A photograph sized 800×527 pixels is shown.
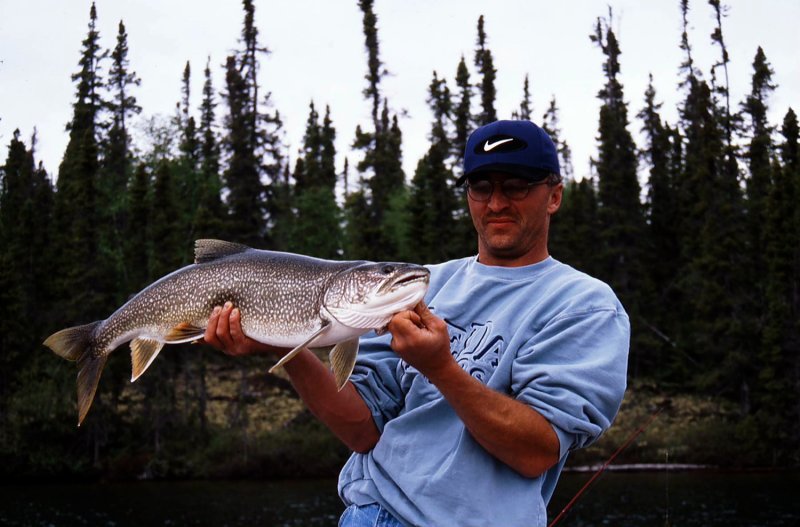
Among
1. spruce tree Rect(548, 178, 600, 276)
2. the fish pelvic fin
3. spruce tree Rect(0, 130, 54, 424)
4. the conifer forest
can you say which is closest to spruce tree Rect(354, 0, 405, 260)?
the conifer forest

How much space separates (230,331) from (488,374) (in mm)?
1231

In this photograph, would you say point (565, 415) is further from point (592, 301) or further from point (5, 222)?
point (5, 222)

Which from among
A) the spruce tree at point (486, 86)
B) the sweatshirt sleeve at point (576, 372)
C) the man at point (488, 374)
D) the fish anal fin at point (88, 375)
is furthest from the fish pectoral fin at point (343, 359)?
the spruce tree at point (486, 86)

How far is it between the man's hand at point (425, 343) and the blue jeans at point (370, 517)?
0.62 metres

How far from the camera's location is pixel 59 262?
1799 inches

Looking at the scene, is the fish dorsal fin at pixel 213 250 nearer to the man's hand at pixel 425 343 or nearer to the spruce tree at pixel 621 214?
the man's hand at pixel 425 343

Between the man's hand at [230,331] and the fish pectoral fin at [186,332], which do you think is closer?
the man's hand at [230,331]

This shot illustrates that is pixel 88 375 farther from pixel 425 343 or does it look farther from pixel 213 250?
pixel 425 343

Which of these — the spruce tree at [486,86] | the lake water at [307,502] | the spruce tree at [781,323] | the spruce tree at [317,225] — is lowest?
the lake water at [307,502]

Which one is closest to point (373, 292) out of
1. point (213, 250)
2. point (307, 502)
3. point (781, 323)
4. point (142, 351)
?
point (213, 250)

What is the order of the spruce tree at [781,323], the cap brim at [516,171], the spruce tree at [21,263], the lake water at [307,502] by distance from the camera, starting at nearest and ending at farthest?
the cap brim at [516,171] → the lake water at [307,502] → the spruce tree at [781,323] → the spruce tree at [21,263]

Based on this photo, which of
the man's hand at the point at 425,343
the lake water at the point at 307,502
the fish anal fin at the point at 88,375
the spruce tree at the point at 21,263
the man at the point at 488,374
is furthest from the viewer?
the spruce tree at the point at 21,263

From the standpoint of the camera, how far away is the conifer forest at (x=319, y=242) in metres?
38.8

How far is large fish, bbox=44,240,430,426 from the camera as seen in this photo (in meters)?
3.37
